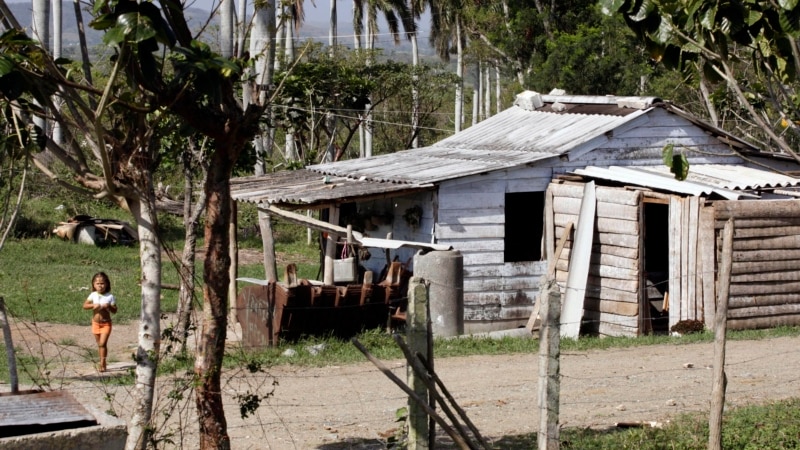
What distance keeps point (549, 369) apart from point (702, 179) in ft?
32.7

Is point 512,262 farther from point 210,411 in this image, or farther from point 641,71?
point 641,71

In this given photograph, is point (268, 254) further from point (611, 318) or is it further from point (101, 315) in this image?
point (611, 318)

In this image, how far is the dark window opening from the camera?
53.4ft

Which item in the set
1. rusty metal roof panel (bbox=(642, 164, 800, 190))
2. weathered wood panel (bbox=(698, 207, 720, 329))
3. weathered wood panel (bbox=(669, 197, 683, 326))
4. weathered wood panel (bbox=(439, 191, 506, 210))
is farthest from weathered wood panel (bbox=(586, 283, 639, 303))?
rusty metal roof panel (bbox=(642, 164, 800, 190))

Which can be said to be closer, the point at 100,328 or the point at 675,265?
the point at 100,328

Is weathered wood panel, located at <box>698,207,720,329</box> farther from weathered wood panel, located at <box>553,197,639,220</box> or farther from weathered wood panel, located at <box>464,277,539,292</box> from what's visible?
weathered wood panel, located at <box>464,277,539,292</box>

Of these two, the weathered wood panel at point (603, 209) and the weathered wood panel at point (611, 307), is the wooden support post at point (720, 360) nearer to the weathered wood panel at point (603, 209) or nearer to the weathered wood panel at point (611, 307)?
the weathered wood panel at point (603, 209)

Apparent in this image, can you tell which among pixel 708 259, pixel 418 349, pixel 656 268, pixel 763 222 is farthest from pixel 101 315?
pixel 656 268

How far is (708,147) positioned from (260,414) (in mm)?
10429

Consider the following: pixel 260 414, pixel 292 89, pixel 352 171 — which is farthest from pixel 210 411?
pixel 292 89

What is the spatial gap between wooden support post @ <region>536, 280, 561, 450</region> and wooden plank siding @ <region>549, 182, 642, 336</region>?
9012mm

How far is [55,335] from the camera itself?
14.2 metres

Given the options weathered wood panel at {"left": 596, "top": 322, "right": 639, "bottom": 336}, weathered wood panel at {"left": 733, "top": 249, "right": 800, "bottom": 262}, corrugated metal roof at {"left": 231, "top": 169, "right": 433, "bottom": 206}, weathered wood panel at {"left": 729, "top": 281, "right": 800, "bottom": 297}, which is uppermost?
corrugated metal roof at {"left": 231, "top": 169, "right": 433, "bottom": 206}

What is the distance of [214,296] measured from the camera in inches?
233
